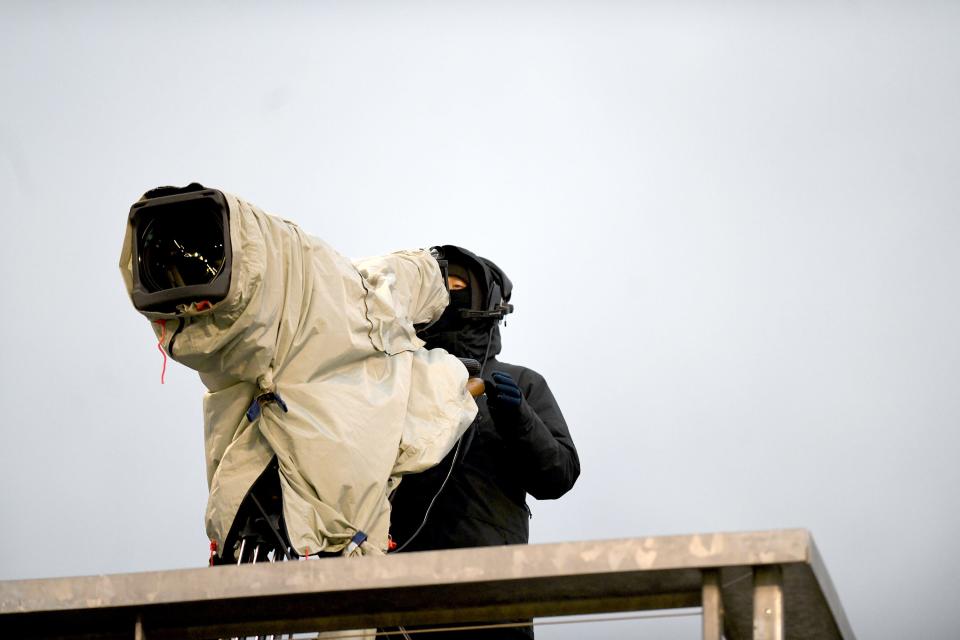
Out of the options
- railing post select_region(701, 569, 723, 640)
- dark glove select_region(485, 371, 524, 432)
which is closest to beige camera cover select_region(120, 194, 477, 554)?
dark glove select_region(485, 371, 524, 432)

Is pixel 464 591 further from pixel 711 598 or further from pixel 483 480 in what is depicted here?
pixel 483 480

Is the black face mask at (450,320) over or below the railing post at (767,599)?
over

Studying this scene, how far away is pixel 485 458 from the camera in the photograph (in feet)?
12.2

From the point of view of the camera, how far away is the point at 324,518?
2.76 metres

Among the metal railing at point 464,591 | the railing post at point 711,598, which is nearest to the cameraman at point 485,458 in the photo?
the metal railing at point 464,591

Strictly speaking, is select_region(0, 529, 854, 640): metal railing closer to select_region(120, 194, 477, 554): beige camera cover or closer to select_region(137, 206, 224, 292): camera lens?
select_region(120, 194, 477, 554): beige camera cover

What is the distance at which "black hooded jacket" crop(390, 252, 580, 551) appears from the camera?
356 centimetres

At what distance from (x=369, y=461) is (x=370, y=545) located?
19cm

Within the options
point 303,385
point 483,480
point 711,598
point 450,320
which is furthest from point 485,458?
point 711,598

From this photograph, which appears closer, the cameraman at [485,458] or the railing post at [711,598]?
the railing post at [711,598]

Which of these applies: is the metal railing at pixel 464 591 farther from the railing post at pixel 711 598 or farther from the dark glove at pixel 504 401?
the dark glove at pixel 504 401

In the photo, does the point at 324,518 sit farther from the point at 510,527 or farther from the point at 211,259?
the point at 510,527

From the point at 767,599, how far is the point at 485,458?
6.20 ft

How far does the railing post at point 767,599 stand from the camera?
6.05 feet
